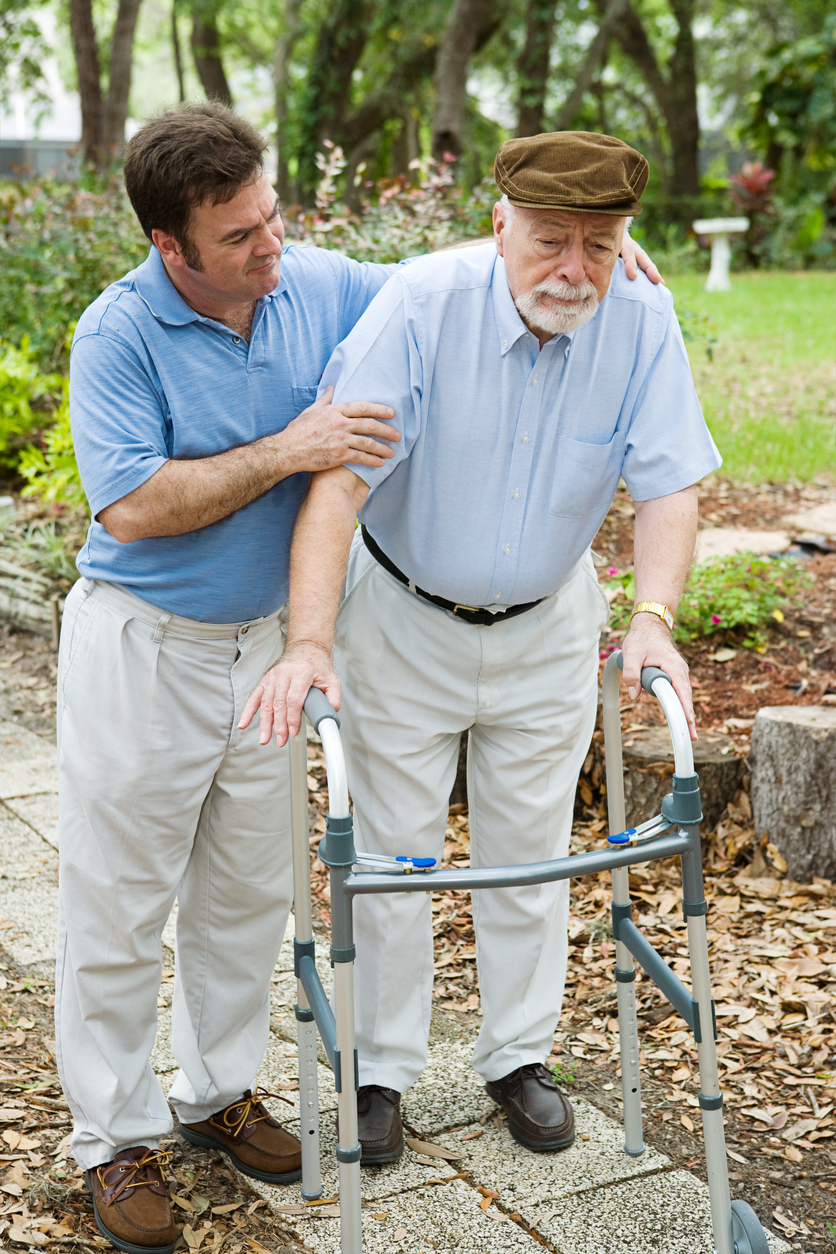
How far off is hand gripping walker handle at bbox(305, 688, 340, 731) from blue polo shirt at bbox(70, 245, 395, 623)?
0.38 metres

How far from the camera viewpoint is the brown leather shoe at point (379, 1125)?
2713 millimetres

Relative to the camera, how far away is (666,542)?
256 cm

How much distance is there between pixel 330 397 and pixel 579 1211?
5.88ft

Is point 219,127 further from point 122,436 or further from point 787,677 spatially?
point 787,677

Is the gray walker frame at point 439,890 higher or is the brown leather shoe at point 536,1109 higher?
the gray walker frame at point 439,890

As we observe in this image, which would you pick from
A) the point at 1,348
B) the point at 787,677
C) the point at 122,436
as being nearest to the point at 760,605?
the point at 787,677

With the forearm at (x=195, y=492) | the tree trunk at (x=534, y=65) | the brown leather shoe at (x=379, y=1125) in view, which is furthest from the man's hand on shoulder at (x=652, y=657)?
the tree trunk at (x=534, y=65)

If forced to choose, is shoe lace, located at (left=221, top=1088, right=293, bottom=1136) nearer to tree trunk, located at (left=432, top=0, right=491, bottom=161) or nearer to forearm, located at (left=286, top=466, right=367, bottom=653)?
forearm, located at (left=286, top=466, right=367, bottom=653)

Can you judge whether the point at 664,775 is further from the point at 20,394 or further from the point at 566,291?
the point at 20,394

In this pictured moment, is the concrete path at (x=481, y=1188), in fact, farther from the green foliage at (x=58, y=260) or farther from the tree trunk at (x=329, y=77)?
the tree trunk at (x=329, y=77)

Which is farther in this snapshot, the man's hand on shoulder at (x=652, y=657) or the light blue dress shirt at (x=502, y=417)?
the light blue dress shirt at (x=502, y=417)

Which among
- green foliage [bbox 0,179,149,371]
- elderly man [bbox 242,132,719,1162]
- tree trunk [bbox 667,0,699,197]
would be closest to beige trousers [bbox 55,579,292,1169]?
elderly man [bbox 242,132,719,1162]

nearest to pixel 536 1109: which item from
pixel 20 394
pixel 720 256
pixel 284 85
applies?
pixel 20 394

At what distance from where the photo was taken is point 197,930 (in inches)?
105
